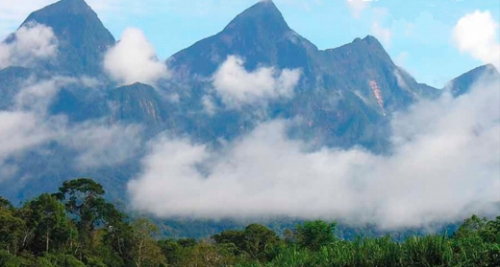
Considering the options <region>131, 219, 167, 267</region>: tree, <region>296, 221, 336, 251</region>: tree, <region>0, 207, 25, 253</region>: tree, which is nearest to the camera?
<region>0, 207, 25, 253</region>: tree

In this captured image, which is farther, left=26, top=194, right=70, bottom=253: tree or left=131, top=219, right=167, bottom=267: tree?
left=131, top=219, right=167, bottom=267: tree

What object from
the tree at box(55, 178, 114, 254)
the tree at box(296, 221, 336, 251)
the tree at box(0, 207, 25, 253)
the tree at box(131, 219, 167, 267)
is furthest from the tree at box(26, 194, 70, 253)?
the tree at box(296, 221, 336, 251)

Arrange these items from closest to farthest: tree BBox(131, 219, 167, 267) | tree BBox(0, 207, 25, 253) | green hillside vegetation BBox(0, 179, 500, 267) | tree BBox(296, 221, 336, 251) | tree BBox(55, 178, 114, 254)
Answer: tree BBox(0, 207, 25, 253)
green hillside vegetation BBox(0, 179, 500, 267)
tree BBox(296, 221, 336, 251)
tree BBox(131, 219, 167, 267)
tree BBox(55, 178, 114, 254)

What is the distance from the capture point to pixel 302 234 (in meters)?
67.2

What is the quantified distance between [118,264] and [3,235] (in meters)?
16.5

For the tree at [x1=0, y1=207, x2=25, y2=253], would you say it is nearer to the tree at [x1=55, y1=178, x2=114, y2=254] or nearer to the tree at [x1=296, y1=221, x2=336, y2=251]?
the tree at [x1=55, y1=178, x2=114, y2=254]

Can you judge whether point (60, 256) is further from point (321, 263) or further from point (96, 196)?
point (321, 263)

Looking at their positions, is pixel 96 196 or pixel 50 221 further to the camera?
pixel 96 196

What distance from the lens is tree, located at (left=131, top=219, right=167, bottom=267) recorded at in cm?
6760

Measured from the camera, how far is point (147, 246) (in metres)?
67.9

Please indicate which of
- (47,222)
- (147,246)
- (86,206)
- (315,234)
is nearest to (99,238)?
(86,206)

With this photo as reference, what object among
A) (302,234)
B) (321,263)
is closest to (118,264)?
(302,234)

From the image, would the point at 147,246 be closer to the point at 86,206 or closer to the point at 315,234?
the point at 86,206

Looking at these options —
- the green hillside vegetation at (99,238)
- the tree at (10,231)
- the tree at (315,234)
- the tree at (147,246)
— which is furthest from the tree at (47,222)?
the tree at (315,234)
